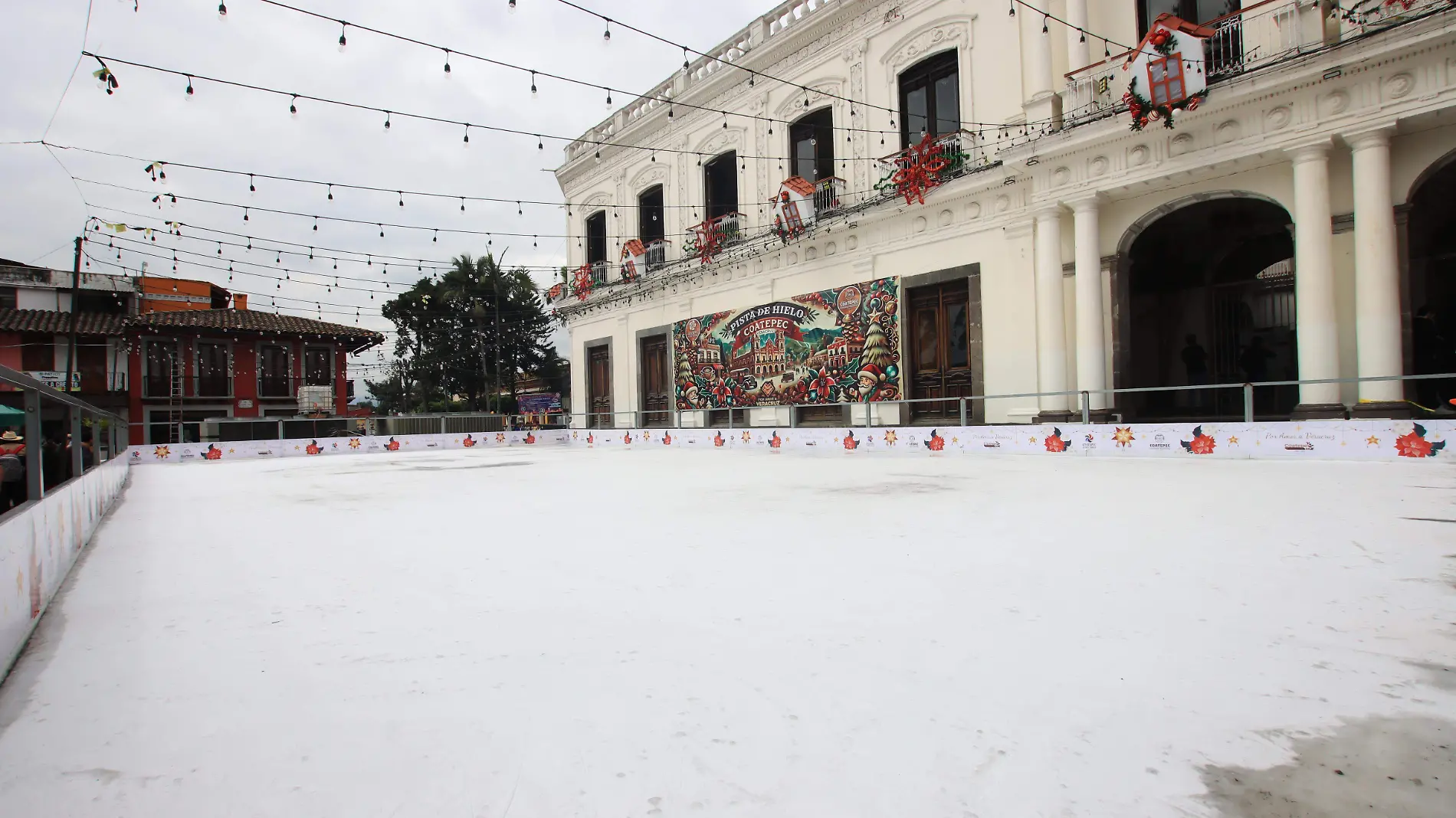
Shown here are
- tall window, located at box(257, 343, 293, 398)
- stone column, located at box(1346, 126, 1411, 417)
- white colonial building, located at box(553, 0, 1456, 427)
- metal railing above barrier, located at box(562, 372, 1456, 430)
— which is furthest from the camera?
tall window, located at box(257, 343, 293, 398)

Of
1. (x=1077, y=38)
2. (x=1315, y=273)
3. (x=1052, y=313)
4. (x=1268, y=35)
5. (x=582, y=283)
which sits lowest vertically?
(x=1052, y=313)

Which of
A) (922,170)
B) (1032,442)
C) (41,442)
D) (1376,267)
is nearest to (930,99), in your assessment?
(922,170)

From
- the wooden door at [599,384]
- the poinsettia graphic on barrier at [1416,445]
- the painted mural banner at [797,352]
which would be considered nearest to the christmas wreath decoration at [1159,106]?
the poinsettia graphic on barrier at [1416,445]

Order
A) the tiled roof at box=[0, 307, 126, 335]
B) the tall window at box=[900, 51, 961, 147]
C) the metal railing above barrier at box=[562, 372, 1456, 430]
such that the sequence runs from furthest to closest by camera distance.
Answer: the tiled roof at box=[0, 307, 126, 335] < the tall window at box=[900, 51, 961, 147] < the metal railing above barrier at box=[562, 372, 1456, 430]

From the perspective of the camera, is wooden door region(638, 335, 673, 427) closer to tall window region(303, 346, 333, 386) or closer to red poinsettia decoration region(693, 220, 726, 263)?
red poinsettia decoration region(693, 220, 726, 263)

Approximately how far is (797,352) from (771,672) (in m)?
13.3

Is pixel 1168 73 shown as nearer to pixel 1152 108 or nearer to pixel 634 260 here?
pixel 1152 108

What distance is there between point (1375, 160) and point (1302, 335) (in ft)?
7.00

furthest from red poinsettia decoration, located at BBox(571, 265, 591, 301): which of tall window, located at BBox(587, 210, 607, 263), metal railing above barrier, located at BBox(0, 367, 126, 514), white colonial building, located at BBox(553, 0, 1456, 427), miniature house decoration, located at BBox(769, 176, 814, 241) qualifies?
metal railing above barrier, located at BBox(0, 367, 126, 514)

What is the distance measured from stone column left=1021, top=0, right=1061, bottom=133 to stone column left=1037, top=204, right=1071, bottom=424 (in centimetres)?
149

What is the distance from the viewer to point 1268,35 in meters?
9.05

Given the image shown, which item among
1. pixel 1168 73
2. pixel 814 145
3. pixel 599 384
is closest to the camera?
pixel 1168 73

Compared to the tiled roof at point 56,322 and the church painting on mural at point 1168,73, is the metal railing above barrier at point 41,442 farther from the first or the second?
the tiled roof at point 56,322

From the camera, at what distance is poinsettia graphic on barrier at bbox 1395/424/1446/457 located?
7.18 m
